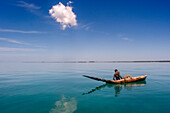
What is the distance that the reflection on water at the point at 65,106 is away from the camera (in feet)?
23.7

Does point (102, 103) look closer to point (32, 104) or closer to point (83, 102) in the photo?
point (83, 102)

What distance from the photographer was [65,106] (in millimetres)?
7867

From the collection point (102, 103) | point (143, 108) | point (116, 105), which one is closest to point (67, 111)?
point (102, 103)

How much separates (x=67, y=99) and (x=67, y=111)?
2.17m

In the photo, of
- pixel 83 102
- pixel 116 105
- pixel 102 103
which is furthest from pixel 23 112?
pixel 116 105

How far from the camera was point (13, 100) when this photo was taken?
905 cm

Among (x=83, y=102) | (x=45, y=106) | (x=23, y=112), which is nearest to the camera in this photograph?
(x=23, y=112)

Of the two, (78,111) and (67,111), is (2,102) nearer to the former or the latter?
(67,111)

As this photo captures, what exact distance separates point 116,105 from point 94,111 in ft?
6.22

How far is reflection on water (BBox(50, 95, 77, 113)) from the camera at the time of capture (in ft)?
23.7

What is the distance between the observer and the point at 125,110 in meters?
7.17

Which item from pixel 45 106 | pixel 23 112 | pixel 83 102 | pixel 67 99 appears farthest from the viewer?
pixel 67 99

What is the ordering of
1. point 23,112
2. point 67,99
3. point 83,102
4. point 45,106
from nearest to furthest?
1. point 23,112
2. point 45,106
3. point 83,102
4. point 67,99

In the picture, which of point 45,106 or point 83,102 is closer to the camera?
point 45,106
